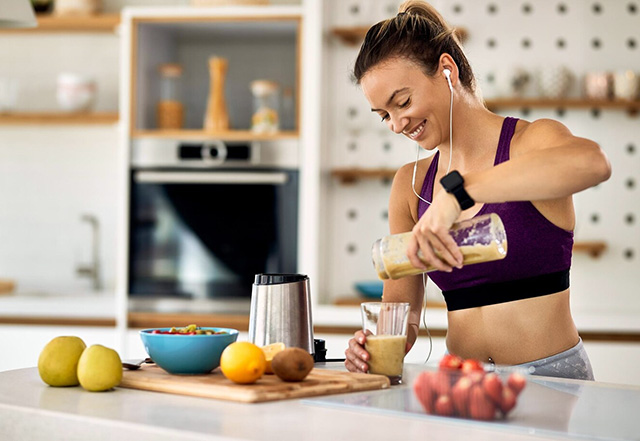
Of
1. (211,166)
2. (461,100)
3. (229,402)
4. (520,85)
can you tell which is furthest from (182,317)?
(229,402)

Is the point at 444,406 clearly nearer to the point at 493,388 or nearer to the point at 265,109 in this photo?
the point at 493,388

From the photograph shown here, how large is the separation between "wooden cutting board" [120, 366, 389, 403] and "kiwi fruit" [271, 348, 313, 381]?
1 cm

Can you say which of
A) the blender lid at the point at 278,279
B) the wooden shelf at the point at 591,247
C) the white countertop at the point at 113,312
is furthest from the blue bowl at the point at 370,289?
the blender lid at the point at 278,279

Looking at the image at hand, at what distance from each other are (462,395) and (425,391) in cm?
7

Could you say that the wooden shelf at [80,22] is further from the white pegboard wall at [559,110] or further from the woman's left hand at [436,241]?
the woman's left hand at [436,241]

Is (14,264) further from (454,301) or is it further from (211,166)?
(454,301)

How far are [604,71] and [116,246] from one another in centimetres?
256

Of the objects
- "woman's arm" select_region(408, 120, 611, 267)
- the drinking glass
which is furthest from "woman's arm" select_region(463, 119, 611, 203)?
the drinking glass

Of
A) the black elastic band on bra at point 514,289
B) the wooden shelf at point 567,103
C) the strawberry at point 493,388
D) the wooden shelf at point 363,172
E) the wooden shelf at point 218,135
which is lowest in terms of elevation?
the strawberry at point 493,388

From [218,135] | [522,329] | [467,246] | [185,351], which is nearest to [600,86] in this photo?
[218,135]

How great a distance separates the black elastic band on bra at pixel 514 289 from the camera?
1.85 m

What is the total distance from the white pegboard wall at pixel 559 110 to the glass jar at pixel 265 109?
0.88ft

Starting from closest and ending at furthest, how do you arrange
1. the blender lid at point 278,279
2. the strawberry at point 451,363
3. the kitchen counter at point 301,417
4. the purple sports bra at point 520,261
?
the kitchen counter at point 301,417 < the strawberry at point 451,363 < the blender lid at point 278,279 < the purple sports bra at point 520,261

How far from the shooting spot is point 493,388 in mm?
1180
